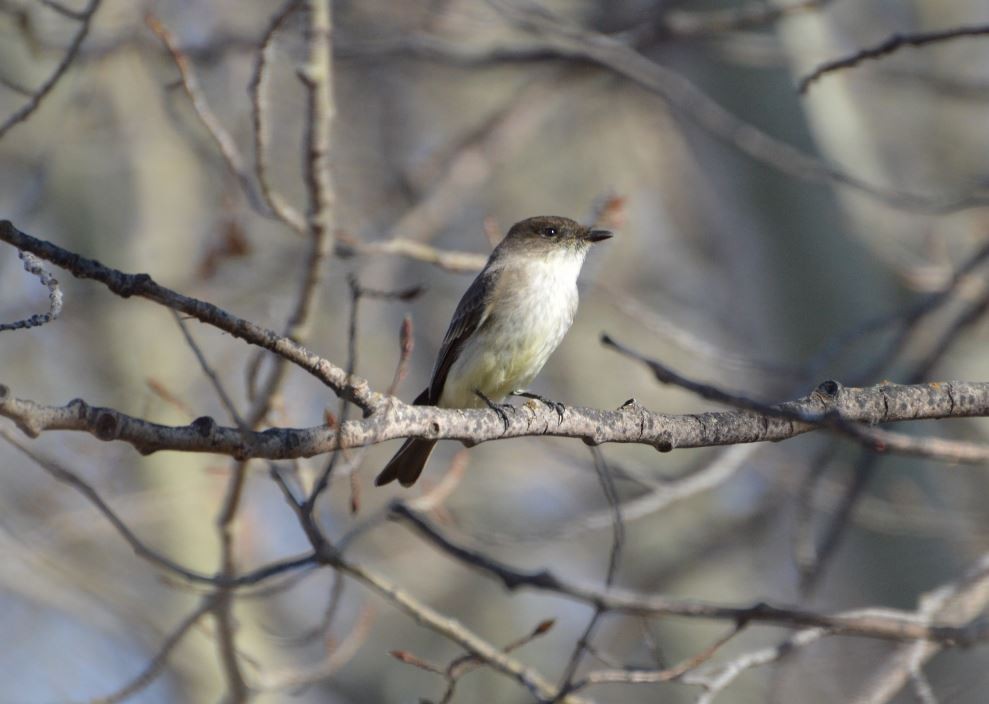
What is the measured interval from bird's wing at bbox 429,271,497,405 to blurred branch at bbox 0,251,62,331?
113 inches

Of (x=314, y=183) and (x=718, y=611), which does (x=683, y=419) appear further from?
(x=314, y=183)

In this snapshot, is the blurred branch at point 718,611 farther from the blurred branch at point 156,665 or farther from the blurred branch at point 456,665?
the blurred branch at point 156,665

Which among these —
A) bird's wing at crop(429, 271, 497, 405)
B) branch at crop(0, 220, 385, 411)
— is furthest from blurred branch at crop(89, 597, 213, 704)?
bird's wing at crop(429, 271, 497, 405)

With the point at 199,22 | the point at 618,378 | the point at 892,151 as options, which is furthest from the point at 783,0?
the point at 618,378

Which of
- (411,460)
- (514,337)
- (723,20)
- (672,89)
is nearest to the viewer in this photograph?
(411,460)

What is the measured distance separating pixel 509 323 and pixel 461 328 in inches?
12.4

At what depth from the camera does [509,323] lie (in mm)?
5141

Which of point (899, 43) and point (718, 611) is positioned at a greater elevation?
point (899, 43)

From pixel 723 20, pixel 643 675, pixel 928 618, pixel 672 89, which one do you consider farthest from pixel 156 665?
pixel 723 20

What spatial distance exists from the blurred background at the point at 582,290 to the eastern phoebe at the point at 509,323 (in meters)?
0.21

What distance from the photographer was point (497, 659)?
343 centimetres

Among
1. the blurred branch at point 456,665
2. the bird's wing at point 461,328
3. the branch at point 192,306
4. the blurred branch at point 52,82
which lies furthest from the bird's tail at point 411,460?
the blurred branch at point 52,82

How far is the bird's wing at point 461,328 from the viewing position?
529cm

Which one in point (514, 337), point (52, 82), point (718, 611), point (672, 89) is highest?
point (672, 89)
